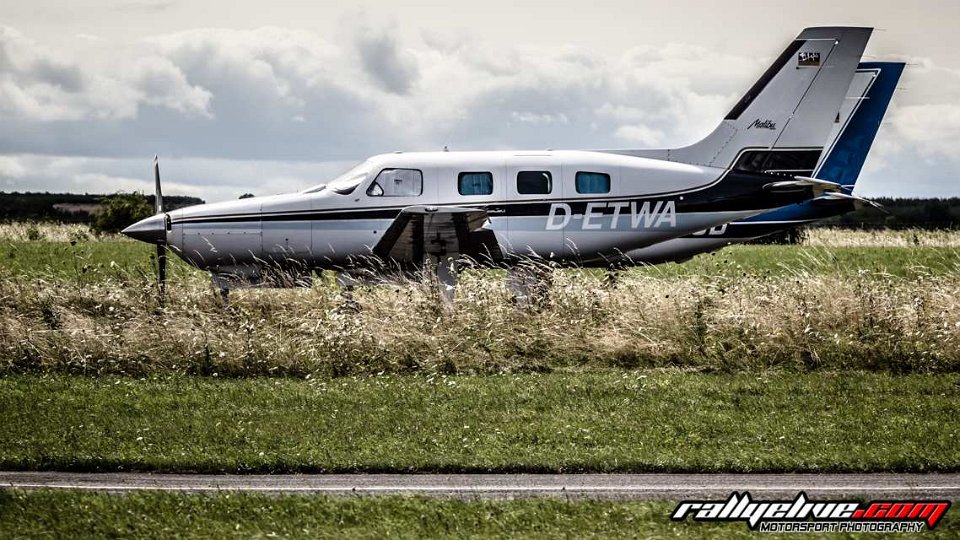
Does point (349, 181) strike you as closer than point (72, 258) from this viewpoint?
Yes

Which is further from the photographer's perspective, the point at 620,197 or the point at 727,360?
the point at 620,197

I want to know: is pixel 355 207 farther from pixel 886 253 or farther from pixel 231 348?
pixel 886 253

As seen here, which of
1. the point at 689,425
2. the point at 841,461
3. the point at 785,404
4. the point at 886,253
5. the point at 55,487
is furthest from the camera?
the point at 886,253

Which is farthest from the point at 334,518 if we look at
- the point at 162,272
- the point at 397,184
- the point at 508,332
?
the point at 397,184

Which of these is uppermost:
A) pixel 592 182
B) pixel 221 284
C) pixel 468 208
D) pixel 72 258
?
pixel 592 182

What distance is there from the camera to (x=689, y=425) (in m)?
10.4

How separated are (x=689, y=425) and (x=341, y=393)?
3.88m

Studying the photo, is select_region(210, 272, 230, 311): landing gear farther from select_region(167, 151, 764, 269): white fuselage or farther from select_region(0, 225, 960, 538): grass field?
select_region(167, 151, 764, 269): white fuselage

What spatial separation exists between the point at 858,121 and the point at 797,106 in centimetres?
388

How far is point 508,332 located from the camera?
48.4 ft

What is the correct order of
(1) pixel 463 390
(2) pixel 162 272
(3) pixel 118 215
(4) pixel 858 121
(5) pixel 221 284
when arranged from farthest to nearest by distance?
(3) pixel 118 215 < (4) pixel 858 121 < (5) pixel 221 284 < (2) pixel 162 272 < (1) pixel 463 390

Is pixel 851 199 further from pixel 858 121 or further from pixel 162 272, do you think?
pixel 162 272

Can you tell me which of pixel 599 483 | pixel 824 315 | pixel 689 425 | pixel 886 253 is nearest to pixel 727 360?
pixel 824 315

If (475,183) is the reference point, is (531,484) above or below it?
below
